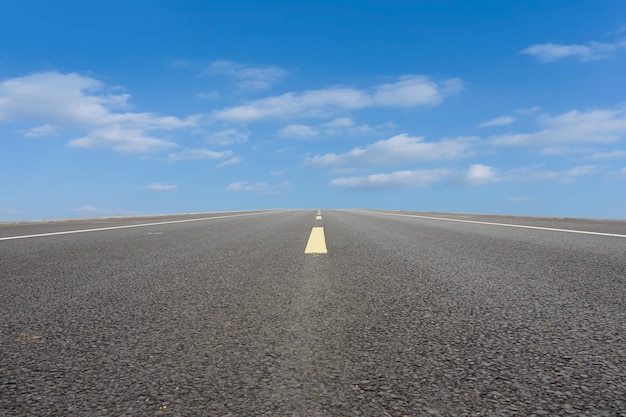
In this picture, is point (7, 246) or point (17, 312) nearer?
point (17, 312)

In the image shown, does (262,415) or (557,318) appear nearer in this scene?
(262,415)

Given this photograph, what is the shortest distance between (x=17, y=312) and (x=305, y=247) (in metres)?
3.35

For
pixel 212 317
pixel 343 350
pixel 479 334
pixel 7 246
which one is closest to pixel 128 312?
pixel 212 317

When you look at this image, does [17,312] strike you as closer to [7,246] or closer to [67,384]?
[67,384]

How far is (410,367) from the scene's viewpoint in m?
1.53

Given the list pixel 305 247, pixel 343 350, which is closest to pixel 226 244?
pixel 305 247

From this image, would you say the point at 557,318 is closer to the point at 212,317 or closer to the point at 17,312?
the point at 212,317

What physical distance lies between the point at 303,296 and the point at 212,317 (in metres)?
0.64

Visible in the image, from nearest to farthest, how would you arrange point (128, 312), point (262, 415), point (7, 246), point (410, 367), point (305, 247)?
point (262, 415)
point (410, 367)
point (128, 312)
point (305, 247)
point (7, 246)

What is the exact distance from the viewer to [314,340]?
1824 mm

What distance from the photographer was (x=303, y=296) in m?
2.65

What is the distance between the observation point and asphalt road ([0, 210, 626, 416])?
1296mm

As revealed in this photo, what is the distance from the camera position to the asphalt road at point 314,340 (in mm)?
1296

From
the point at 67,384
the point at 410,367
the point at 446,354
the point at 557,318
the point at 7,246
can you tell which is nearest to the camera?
the point at 67,384
